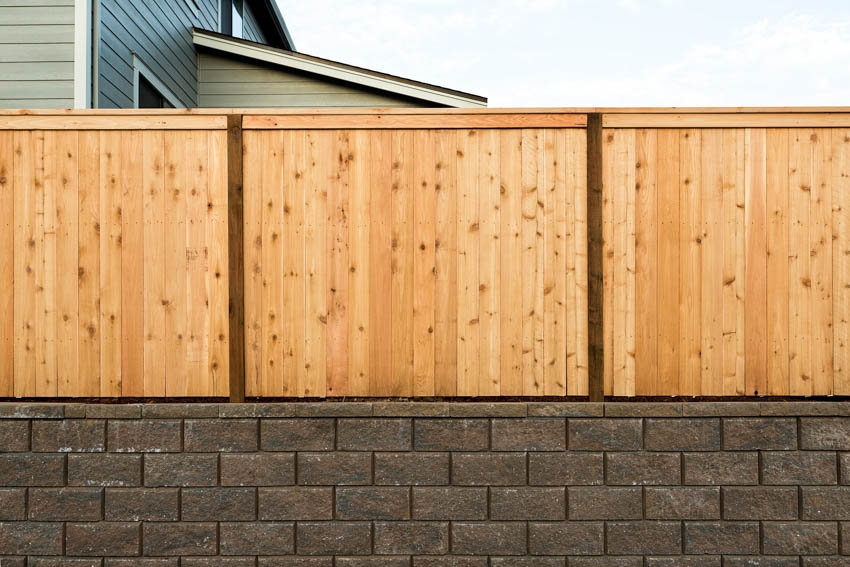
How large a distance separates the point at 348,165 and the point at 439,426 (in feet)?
5.32

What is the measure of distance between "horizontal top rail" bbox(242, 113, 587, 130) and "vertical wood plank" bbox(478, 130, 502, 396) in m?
0.33

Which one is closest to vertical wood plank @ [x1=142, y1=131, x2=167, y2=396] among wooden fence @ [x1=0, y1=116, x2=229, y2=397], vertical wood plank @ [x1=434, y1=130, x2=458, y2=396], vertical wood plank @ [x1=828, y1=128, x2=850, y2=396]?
wooden fence @ [x1=0, y1=116, x2=229, y2=397]

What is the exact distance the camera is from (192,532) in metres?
2.90

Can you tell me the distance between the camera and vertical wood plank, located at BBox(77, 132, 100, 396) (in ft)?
9.81

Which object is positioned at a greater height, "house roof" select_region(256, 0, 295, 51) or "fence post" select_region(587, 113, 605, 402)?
"house roof" select_region(256, 0, 295, 51)

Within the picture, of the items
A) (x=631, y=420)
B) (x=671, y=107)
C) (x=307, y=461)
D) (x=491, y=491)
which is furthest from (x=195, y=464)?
(x=671, y=107)

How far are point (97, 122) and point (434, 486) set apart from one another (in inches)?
115

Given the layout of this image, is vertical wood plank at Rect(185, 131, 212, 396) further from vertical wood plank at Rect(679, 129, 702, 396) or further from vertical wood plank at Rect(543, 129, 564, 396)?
vertical wood plank at Rect(679, 129, 702, 396)

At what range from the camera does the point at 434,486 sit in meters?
2.89

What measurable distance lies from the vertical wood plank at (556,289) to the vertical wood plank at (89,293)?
7.51 ft

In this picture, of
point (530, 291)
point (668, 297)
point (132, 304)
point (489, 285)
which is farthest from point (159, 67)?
point (668, 297)

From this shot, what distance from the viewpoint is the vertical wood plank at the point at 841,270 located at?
9.70 feet

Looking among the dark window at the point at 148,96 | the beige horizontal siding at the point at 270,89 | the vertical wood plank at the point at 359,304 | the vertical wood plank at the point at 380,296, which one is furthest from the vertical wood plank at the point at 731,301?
the dark window at the point at 148,96

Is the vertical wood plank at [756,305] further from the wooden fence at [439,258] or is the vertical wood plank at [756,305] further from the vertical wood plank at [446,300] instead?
the vertical wood plank at [446,300]
